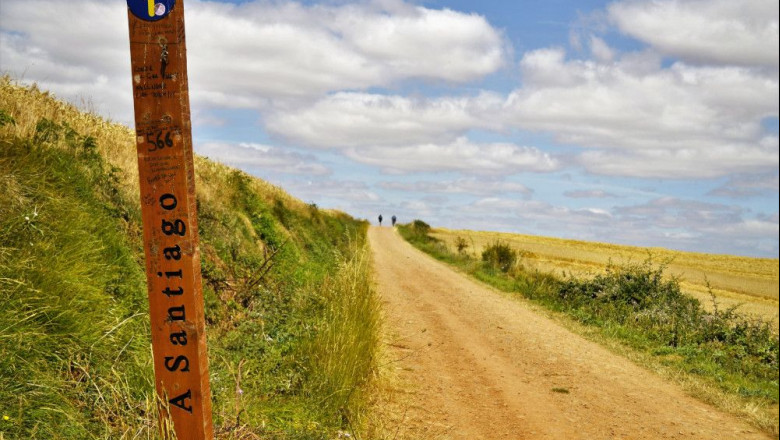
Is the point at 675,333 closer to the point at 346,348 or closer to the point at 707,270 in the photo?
the point at 346,348

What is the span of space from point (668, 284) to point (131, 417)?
14.3m

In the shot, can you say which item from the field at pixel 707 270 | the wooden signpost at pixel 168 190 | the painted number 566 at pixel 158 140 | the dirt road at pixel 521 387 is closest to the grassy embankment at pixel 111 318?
the wooden signpost at pixel 168 190

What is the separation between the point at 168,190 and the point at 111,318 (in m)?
2.42

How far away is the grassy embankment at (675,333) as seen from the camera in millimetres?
8523

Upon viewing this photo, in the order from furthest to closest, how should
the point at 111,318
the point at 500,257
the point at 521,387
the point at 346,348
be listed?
the point at 500,257, the point at 521,387, the point at 346,348, the point at 111,318

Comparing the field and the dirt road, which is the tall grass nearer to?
the dirt road

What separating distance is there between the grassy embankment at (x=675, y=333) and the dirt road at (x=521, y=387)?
61cm

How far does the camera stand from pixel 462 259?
85.5 ft

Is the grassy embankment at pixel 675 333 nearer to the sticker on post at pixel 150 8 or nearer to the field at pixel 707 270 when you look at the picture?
the field at pixel 707 270

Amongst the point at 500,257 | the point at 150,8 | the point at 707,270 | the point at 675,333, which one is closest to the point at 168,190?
the point at 150,8

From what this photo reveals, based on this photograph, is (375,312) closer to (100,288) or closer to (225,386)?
(225,386)

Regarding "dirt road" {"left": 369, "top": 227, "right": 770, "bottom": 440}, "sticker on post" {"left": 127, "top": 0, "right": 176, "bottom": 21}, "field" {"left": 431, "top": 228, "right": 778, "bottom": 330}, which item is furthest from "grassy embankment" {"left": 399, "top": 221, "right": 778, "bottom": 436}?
"sticker on post" {"left": 127, "top": 0, "right": 176, "bottom": 21}

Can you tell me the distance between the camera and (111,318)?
16.6ft

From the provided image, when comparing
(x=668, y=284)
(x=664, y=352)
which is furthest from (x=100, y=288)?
(x=668, y=284)
